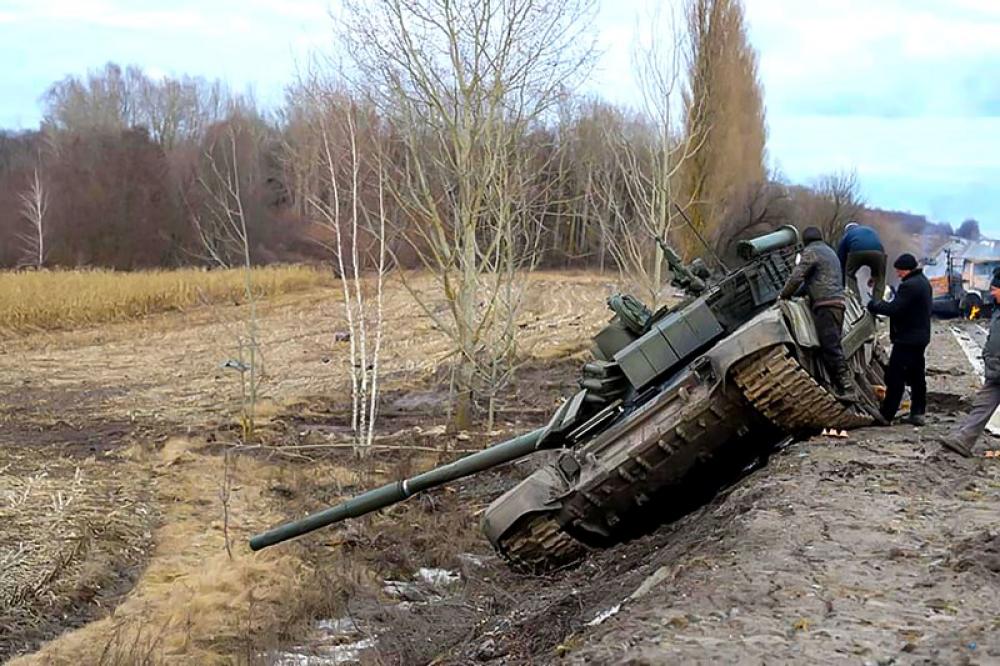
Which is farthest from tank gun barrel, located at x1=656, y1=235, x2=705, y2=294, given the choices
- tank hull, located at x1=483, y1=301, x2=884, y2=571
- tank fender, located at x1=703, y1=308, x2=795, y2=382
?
tank fender, located at x1=703, y1=308, x2=795, y2=382

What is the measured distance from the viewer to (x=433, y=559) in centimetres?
1040

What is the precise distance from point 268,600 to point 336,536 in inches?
73.0

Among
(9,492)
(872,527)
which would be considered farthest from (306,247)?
(872,527)

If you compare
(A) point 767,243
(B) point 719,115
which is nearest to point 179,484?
(A) point 767,243

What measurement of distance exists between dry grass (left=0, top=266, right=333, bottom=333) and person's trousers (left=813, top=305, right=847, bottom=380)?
21494mm

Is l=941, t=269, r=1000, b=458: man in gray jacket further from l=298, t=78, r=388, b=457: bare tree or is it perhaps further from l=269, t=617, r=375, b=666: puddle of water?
l=298, t=78, r=388, b=457: bare tree

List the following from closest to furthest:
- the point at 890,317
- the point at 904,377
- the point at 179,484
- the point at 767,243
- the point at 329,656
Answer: the point at 329,656 < the point at 767,243 < the point at 904,377 < the point at 890,317 < the point at 179,484

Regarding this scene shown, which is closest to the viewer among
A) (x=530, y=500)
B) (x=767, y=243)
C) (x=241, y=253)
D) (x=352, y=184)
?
(x=530, y=500)

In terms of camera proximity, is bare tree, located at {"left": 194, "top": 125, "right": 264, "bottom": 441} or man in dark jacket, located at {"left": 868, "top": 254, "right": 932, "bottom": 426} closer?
man in dark jacket, located at {"left": 868, "top": 254, "right": 932, "bottom": 426}

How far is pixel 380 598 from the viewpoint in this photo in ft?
30.9

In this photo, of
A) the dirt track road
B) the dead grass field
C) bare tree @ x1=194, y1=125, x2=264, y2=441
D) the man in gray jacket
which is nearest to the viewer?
the dirt track road

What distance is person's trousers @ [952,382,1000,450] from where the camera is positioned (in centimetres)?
848

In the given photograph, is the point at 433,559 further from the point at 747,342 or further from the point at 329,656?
the point at 747,342

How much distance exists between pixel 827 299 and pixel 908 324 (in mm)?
1093
